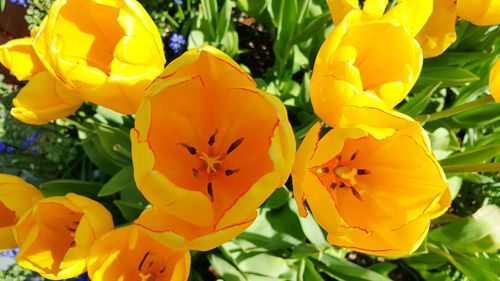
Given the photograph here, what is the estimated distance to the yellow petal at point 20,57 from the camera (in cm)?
116

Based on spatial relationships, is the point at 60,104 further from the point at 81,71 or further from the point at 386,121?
the point at 386,121

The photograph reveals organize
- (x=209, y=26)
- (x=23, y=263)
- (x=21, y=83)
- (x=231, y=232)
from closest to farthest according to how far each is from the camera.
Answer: (x=231, y=232) < (x=23, y=263) < (x=209, y=26) < (x=21, y=83)

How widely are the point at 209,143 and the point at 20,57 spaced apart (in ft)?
1.53

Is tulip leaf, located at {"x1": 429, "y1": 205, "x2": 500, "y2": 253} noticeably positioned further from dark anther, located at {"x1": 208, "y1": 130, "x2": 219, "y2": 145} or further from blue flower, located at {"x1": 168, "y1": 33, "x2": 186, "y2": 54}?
blue flower, located at {"x1": 168, "y1": 33, "x2": 186, "y2": 54}

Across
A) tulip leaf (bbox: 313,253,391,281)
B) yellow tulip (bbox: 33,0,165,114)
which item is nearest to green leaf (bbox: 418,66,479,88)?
tulip leaf (bbox: 313,253,391,281)

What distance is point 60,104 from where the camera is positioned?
115cm

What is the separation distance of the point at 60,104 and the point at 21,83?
102 cm

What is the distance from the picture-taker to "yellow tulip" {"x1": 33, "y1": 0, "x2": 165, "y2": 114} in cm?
96

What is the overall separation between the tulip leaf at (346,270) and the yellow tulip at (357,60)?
51 cm

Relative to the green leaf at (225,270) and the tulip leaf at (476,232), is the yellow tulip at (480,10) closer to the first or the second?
the tulip leaf at (476,232)

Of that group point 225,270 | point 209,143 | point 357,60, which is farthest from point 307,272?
point 357,60

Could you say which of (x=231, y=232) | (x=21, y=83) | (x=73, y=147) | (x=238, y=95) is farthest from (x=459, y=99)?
(x=21, y=83)

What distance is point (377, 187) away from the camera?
111cm

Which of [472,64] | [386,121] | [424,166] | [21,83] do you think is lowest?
[21,83]
